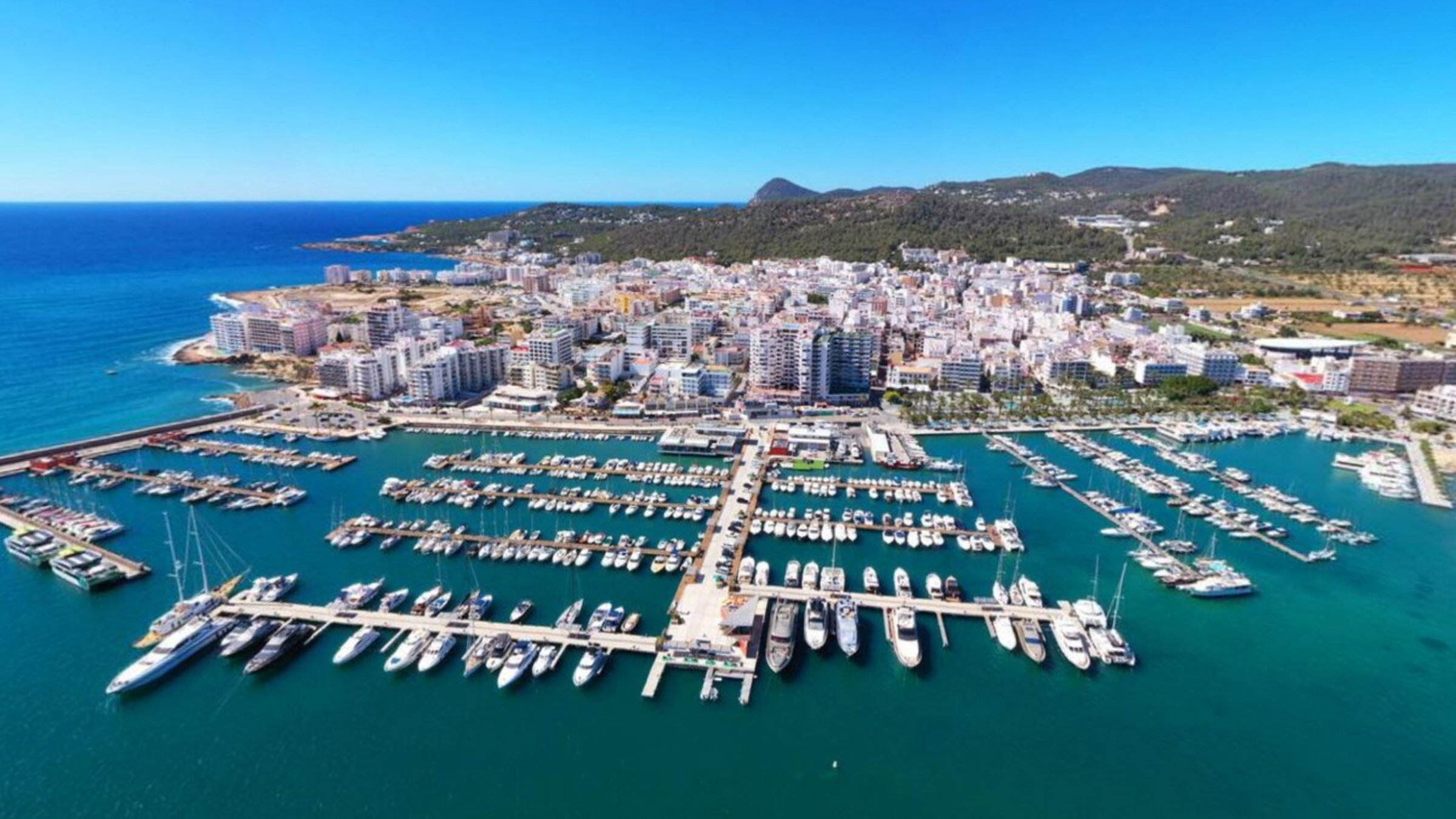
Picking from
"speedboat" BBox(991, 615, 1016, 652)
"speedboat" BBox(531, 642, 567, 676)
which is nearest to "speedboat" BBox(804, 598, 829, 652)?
"speedboat" BBox(991, 615, 1016, 652)

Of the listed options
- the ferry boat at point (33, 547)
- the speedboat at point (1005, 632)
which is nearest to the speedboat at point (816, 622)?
the speedboat at point (1005, 632)

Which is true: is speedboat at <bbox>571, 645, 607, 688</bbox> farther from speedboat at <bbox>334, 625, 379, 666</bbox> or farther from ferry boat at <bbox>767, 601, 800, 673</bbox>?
speedboat at <bbox>334, 625, 379, 666</bbox>

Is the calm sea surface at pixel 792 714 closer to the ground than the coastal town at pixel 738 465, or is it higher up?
closer to the ground

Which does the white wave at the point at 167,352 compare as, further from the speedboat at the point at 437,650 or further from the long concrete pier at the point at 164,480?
the speedboat at the point at 437,650

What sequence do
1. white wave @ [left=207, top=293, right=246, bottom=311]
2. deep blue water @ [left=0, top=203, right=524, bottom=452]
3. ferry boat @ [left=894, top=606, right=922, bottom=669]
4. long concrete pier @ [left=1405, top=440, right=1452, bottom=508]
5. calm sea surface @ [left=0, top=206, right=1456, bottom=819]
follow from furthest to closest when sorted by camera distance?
white wave @ [left=207, top=293, right=246, bottom=311], deep blue water @ [left=0, top=203, right=524, bottom=452], long concrete pier @ [left=1405, top=440, right=1452, bottom=508], ferry boat @ [left=894, top=606, right=922, bottom=669], calm sea surface @ [left=0, top=206, right=1456, bottom=819]

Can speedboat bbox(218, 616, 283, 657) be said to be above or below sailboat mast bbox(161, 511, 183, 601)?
below

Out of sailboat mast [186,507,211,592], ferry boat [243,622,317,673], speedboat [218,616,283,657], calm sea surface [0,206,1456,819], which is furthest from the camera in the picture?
sailboat mast [186,507,211,592]
